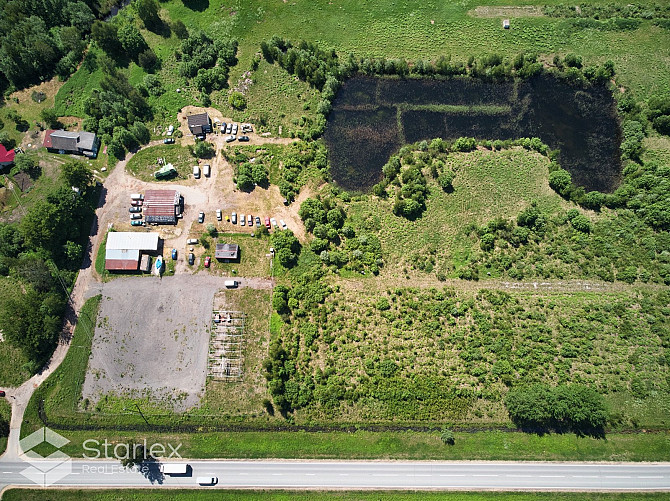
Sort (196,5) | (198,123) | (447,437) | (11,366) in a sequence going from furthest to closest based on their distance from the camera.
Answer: (196,5) < (198,123) < (11,366) < (447,437)

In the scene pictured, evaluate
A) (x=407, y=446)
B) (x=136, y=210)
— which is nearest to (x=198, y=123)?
(x=136, y=210)

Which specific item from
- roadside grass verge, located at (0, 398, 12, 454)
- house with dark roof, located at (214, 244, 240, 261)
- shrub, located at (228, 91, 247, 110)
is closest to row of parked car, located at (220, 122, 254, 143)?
shrub, located at (228, 91, 247, 110)

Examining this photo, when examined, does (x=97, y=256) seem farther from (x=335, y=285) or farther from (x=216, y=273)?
(x=335, y=285)

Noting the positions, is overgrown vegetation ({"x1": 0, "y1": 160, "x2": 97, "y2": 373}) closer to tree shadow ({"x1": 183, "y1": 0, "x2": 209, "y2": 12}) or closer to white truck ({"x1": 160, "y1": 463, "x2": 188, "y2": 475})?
white truck ({"x1": 160, "y1": 463, "x2": 188, "y2": 475})

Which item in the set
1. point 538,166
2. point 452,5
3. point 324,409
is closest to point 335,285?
point 324,409

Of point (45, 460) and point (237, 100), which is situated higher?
point (237, 100)

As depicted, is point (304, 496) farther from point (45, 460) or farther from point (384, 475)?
point (45, 460)
